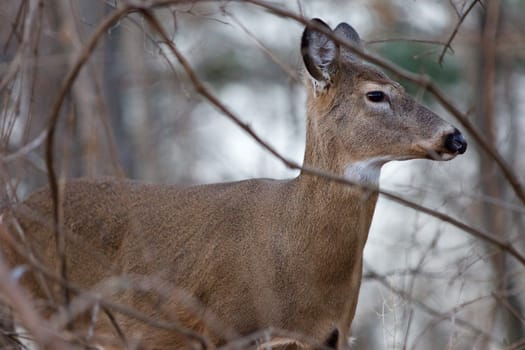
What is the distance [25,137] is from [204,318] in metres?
1.65

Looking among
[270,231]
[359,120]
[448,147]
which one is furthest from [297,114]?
[448,147]

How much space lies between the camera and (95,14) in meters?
12.7

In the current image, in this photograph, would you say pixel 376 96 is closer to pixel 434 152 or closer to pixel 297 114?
pixel 434 152

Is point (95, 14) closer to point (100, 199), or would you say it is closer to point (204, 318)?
point (100, 199)

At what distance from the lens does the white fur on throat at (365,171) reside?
5871 millimetres

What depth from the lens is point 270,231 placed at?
5934mm

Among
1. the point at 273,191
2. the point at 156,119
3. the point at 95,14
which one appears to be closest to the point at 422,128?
the point at 273,191

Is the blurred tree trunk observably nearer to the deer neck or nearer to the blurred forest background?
the blurred forest background

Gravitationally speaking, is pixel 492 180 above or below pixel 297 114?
below

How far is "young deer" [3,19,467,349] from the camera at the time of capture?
573 cm

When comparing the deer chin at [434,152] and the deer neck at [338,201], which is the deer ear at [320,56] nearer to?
the deer neck at [338,201]

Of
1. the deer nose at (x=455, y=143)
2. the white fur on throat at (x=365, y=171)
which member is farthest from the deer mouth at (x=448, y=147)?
the white fur on throat at (x=365, y=171)

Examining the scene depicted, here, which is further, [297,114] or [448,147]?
[297,114]

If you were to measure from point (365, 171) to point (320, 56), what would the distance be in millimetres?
750
